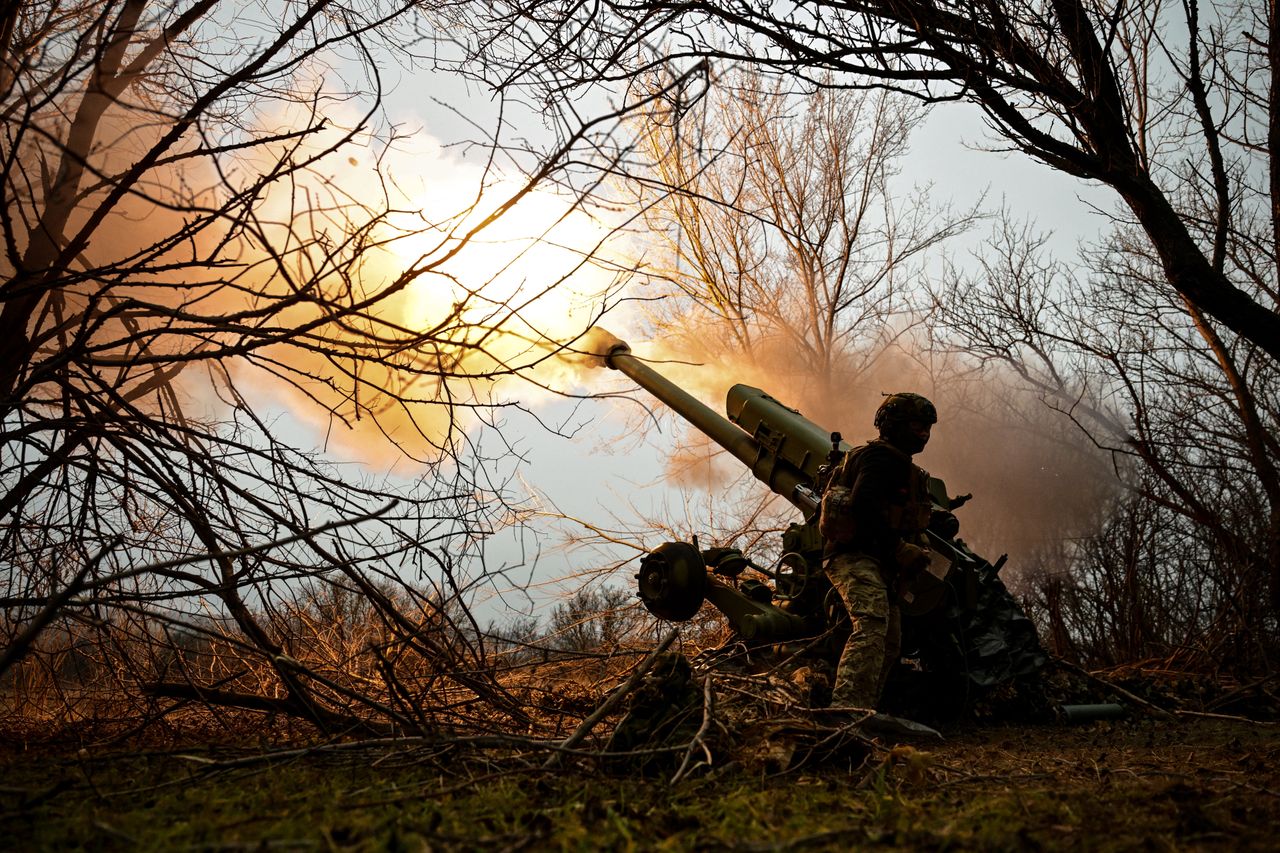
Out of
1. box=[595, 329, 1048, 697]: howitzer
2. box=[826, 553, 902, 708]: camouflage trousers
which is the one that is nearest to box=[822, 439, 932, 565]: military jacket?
box=[826, 553, 902, 708]: camouflage trousers

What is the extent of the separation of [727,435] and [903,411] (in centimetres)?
242

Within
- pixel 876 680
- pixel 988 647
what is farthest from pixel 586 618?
pixel 876 680

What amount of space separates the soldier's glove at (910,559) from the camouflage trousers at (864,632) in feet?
0.51

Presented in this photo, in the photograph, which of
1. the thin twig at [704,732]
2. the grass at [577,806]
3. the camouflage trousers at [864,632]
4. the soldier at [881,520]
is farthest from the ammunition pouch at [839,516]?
the thin twig at [704,732]

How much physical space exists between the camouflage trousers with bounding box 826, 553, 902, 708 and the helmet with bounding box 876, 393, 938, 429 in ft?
2.76

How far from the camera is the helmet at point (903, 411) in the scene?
210 inches

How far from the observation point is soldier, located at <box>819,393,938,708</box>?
4.98 metres

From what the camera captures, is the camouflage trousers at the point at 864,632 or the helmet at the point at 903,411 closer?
the camouflage trousers at the point at 864,632

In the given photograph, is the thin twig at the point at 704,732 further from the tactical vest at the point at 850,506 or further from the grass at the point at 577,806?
the tactical vest at the point at 850,506

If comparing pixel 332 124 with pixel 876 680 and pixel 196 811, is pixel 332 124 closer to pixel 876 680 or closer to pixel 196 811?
pixel 196 811

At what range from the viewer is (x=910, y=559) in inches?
202

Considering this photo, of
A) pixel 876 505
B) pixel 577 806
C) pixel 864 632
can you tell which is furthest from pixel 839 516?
pixel 577 806

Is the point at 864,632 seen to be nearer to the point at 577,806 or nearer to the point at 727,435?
the point at 577,806

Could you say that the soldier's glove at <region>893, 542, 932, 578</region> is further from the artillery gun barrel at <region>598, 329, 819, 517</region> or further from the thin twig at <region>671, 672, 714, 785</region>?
the thin twig at <region>671, 672, 714, 785</region>
